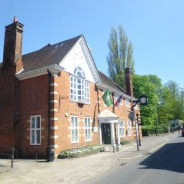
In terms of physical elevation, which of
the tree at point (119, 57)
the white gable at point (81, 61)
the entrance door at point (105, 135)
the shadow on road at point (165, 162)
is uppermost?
the tree at point (119, 57)

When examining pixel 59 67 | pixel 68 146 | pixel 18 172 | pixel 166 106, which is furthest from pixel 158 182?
pixel 166 106

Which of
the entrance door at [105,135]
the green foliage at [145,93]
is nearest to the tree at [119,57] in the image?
the green foliage at [145,93]

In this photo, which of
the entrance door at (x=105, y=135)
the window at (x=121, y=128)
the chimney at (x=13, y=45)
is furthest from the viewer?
the window at (x=121, y=128)

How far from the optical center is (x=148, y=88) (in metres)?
48.7

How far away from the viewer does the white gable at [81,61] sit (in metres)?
19.1

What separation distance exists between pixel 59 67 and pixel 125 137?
16.3 metres

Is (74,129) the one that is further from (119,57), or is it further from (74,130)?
(119,57)

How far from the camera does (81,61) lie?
21.2 meters

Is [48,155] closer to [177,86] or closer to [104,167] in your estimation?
[104,167]

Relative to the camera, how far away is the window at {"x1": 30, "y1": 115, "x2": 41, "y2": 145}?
17.0 metres

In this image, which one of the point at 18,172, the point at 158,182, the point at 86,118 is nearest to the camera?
the point at 158,182

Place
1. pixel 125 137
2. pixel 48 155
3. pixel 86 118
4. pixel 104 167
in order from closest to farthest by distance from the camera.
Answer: pixel 104 167 < pixel 48 155 < pixel 86 118 < pixel 125 137

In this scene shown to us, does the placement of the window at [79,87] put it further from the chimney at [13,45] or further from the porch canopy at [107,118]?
the chimney at [13,45]

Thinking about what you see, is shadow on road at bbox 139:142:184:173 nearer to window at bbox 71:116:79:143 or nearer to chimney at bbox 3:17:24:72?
window at bbox 71:116:79:143
